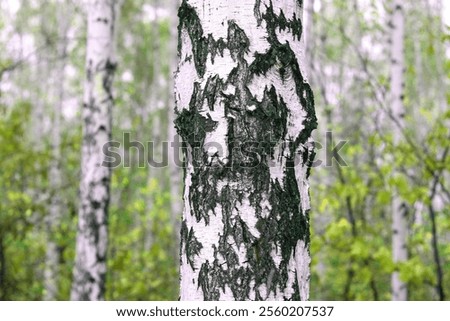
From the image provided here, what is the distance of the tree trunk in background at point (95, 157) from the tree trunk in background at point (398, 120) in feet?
7.47

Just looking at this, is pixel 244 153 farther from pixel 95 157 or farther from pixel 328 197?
pixel 328 197

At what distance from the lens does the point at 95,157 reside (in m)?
3.74

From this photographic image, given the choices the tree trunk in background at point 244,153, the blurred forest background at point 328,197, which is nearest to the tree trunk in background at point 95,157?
the blurred forest background at point 328,197

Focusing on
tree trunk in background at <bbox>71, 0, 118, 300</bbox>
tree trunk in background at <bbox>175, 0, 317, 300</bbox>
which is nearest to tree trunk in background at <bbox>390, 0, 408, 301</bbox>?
tree trunk in background at <bbox>71, 0, 118, 300</bbox>

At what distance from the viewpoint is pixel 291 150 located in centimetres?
127

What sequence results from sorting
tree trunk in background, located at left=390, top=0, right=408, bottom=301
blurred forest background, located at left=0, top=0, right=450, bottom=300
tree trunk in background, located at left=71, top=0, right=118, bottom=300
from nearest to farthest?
tree trunk in background, located at left=71, top=0, right=118, bottom=300 → blurred forest background, located at left=0, top=0, right=450, bottom=300 → tree trunk in background, located at left=390, top=0, right=408, bottom=301

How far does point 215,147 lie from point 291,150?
0.62ft

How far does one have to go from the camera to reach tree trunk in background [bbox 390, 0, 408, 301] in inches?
170

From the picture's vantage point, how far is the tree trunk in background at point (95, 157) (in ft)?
12.1

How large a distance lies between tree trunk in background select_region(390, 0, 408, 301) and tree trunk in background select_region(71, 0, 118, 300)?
228 cm

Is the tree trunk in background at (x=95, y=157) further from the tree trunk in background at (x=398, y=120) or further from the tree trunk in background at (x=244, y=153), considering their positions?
the tree trunk in background at (x=244, y=153)

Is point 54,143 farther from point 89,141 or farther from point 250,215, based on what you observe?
point 250,215

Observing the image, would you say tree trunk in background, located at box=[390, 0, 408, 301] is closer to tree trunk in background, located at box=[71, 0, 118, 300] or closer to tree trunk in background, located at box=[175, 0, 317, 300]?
tree trunk in background, located at box=[71, 0, 118, 300]
